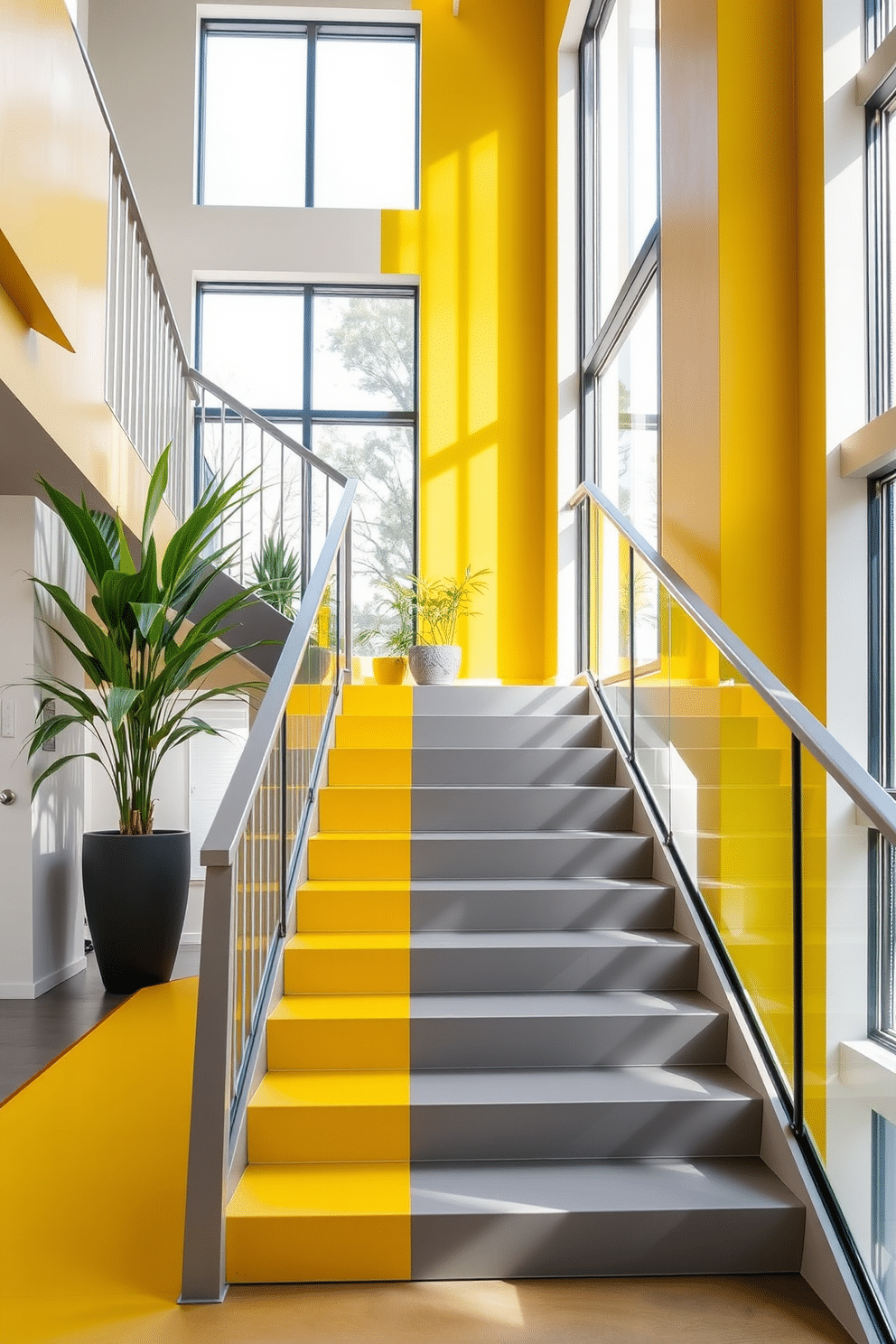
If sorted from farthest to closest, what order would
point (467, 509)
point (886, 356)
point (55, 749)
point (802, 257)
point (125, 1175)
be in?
point (467, 509), point (55, 749), point (802, 257), point (886, 356), point (125, 1175)

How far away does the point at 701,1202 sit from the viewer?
2475 mm

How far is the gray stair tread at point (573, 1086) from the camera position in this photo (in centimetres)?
275

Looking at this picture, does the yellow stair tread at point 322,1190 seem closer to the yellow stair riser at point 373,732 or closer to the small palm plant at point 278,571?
the yellow stair riser at point 373,732

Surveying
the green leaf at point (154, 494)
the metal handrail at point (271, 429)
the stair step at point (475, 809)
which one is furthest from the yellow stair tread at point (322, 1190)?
the metal handrail at point (271, 429)

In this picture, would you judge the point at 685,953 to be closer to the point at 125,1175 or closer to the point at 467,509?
the point at 125,1175

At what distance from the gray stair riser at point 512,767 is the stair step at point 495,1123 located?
1611mm

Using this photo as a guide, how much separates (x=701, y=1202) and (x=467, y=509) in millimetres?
5765

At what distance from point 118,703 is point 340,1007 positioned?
167 cm

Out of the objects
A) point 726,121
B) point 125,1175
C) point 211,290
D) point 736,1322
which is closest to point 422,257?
point 211,290

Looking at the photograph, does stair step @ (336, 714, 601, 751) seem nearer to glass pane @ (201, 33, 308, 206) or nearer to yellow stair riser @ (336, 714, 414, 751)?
yellow stair riser @ (336, 714, 414, 751)

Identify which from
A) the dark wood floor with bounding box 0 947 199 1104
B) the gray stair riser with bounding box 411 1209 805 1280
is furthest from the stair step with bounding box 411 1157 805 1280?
the dark wood floor with bounding box 0 947 199 1104

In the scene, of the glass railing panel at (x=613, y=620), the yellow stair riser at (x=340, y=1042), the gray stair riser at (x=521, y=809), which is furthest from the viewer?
the glass railing panel at (x=613, y=620)

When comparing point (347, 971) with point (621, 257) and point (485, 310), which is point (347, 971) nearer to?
point (621, 257)

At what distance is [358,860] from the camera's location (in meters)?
3.81
